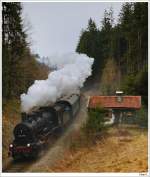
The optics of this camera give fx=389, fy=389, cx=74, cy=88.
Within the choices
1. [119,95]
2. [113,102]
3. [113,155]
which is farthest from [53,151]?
[119,95]

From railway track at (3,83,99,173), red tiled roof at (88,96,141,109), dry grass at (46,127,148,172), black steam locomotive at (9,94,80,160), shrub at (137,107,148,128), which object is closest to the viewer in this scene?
dry grass at (46,127,148,172)

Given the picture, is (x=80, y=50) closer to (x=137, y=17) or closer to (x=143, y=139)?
(x=137, y=17)

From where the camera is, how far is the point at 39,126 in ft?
42.1

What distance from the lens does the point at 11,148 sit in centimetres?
1176

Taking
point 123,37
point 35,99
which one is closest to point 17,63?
point 35,99

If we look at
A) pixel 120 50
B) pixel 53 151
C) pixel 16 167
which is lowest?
pixel 16 167

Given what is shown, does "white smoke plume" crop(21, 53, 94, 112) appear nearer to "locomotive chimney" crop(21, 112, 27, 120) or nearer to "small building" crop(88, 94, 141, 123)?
"locomotive chimney" crop(21, 112, 27, 120)

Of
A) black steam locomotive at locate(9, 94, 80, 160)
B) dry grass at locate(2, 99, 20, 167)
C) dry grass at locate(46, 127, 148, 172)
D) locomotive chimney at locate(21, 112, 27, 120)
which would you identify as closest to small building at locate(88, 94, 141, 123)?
dry grass at locate(46, 127, 148, 172)

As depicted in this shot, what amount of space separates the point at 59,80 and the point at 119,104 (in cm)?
270

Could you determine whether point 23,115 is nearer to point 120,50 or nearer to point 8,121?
point 8,121

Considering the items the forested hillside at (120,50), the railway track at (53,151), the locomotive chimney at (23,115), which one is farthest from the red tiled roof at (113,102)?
the locomotive chimney at (23,115)

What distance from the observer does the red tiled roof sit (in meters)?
11.5

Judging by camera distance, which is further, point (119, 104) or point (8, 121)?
point (8, 121)

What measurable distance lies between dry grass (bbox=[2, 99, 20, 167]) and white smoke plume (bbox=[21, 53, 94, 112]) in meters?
0.28
